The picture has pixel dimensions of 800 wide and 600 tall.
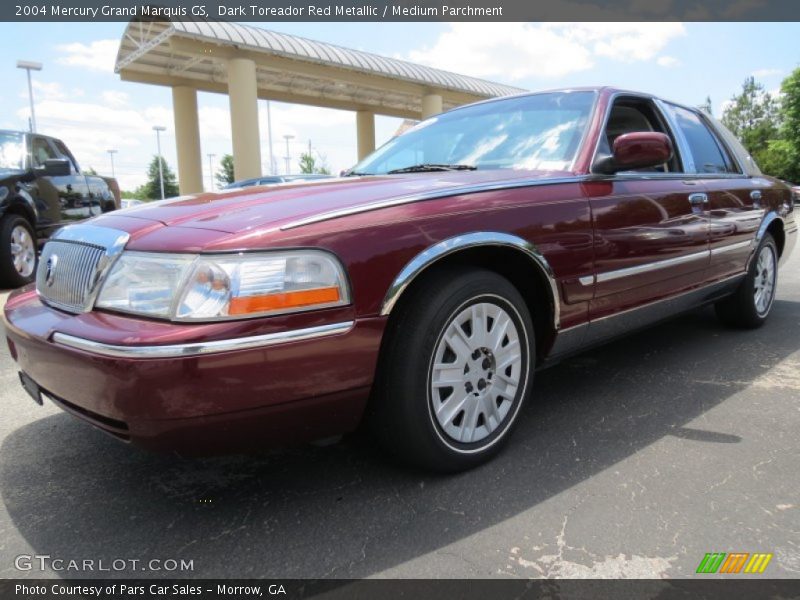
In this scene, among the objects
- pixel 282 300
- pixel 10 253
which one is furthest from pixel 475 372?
pixel 10 253

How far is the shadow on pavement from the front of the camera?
185cm

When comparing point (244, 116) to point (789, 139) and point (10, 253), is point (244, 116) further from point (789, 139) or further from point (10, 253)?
point (789, 139)

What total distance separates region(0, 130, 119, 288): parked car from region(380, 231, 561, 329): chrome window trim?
6.19 metres

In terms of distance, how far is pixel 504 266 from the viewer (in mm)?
2518

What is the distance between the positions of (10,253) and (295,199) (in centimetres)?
585

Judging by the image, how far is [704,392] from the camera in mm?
3164

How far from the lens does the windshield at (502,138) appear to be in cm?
291

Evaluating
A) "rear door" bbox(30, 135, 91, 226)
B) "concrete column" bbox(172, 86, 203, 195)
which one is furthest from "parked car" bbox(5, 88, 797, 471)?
"concrete column" bbox(172, 86, 203, 195)

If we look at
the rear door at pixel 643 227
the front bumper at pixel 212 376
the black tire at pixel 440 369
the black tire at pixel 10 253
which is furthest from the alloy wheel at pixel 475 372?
the black tire at pixel 10 253

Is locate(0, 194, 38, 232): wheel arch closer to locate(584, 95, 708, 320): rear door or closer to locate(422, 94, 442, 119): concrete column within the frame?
locate(584, 95, 708, 320): rear door

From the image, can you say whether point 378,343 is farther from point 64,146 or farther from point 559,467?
point 64,146

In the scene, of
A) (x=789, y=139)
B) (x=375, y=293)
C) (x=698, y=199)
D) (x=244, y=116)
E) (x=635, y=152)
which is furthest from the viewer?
(x=789, y=139)

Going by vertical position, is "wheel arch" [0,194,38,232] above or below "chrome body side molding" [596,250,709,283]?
above

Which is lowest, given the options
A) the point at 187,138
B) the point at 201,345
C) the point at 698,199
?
the point at 201,345
